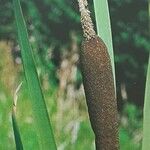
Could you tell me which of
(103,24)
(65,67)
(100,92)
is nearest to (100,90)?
(100,92)

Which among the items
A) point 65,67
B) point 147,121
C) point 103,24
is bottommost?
point 65,67

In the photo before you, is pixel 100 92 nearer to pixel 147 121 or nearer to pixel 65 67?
pixel 147 121

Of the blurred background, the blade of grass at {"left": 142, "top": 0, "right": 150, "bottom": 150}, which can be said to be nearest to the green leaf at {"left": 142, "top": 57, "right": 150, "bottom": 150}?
the blade of grass at {"left": 142, "top": 0, "right": 150, "bottom": 150}

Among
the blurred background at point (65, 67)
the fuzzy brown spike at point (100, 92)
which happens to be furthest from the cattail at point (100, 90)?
the blurred background at point (65, 67)

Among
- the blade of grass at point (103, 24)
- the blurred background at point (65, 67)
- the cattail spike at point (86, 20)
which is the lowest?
the blurred background at point (65, 67)

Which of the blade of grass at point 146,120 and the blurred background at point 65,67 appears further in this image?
the blurred background at point 65,67

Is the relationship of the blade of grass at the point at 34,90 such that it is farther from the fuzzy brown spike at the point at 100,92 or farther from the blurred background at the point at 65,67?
the blurred background at the point at 65,67

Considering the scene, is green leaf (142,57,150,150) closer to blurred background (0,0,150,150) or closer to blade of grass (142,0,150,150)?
blade of grass (142,0,150,150)
